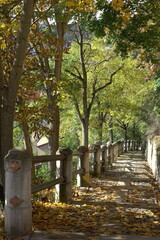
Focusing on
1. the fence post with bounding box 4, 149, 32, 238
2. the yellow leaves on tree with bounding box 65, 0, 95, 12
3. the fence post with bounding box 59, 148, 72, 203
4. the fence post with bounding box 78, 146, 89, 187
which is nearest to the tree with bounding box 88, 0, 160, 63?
the yellow leaves on tree with bounding box 65, 0, 95, 12

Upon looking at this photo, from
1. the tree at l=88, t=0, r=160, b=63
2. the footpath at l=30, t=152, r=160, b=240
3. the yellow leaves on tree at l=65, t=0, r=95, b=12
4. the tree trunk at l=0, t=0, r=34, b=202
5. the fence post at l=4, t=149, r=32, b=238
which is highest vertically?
the tree at l=88, t=0, r=160, b=63

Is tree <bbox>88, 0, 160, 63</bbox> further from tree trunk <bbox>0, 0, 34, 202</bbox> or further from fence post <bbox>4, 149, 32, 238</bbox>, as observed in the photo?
fence post <bbox>4, 149, 32, 238</bbox>

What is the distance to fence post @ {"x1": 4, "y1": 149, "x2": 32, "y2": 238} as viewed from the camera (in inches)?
182

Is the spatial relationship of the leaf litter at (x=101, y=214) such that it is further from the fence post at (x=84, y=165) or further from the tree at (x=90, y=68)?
the tree at (x=90, y=68)

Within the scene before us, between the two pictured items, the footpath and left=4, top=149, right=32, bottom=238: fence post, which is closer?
left=4, top=149, right=32, bottom=238: fence post

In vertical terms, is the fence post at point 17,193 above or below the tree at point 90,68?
below

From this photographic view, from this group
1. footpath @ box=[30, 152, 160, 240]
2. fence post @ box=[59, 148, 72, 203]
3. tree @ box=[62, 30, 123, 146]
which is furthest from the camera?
tree @ box=[62, 30, 123, 146]

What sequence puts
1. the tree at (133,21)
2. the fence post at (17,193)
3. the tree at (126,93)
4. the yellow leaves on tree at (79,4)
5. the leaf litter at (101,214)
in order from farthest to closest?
1. the tree at (126,93)
2. the tree at (133,21)
3. the yellow leaves on tree at (79,4)
4. the leaf litter at (101,214)
5. the fence post at (17,193)

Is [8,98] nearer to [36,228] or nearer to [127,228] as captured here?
[36,228]

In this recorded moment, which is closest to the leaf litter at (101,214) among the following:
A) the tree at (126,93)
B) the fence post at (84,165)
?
the fence post at (84,165)

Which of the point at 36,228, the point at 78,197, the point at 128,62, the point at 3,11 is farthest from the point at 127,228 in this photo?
the point at 128,62

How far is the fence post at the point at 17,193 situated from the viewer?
4.63 m

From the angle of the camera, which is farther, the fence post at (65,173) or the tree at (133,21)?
the tree at (133,21)

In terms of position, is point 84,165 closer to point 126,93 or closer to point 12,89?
point 12,89
